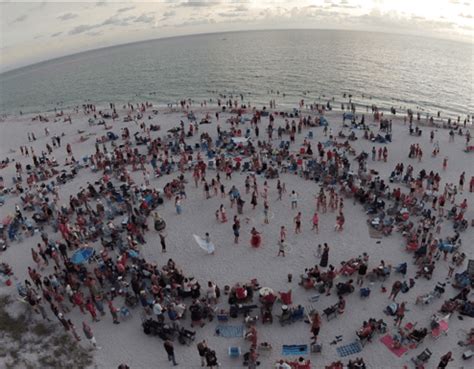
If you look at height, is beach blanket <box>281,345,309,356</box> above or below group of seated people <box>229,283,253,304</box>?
below

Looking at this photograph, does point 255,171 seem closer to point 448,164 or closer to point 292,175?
point 292,175

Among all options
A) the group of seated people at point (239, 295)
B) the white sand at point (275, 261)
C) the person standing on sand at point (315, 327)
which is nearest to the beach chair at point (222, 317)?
the white sand at point (275, 261)

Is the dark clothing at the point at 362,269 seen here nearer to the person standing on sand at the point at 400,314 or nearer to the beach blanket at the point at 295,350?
the person standing on sand at the point at 400,314

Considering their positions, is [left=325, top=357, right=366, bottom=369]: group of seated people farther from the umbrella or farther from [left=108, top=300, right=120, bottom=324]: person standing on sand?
the umbrella

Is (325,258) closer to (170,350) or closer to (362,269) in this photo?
(362,269)

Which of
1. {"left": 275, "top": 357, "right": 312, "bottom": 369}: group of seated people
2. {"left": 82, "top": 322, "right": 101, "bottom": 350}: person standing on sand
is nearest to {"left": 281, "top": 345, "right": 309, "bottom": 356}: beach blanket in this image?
{"left": 275, "top": 357, "right": 312, "bottom": 369}: group of seated people

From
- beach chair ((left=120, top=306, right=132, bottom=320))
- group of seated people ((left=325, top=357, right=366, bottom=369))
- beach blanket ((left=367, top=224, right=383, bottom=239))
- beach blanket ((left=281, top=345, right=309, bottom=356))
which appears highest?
beach chair ((left=120, top=306, right=132, bottom=320))

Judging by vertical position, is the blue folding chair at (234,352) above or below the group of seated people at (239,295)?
below
